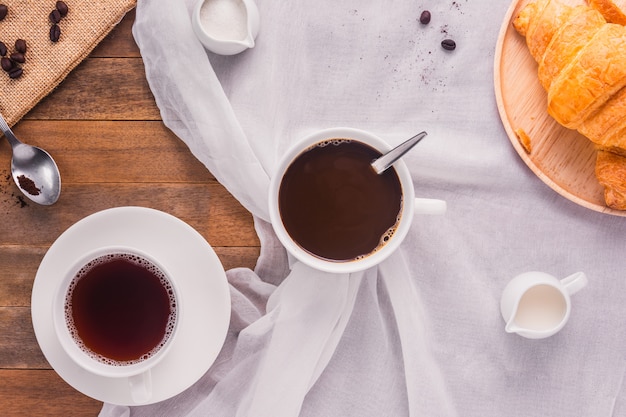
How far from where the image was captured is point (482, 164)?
4.68 ft

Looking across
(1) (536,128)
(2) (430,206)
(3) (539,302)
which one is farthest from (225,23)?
(3) (539,302)

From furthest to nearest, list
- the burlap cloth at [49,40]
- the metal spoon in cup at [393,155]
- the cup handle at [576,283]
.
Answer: the burlap cloth at [49,40] → the cup handle at [576,283] → the metal spoon in cup at [393,155]

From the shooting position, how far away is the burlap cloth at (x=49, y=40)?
144 centimetres

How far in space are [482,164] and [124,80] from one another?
2.61 ft

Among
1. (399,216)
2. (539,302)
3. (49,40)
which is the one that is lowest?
(539,302)

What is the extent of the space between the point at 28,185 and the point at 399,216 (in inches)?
31.1

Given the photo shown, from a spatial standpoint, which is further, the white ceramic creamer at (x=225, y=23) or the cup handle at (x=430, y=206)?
the white ceramic creamer at (x=225, y=23)

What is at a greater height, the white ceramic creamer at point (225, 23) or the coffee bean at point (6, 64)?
the white ceramic creamer at point (225, 23)

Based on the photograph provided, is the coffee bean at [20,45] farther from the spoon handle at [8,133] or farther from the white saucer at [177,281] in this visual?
the white saucer at [177,281]

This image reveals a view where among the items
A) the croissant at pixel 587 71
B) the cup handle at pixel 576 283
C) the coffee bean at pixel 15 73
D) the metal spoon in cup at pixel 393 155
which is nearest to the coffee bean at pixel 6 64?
the coffee bean at pixel 15 73

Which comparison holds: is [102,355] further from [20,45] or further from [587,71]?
[587,71]

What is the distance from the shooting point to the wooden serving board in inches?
54.5

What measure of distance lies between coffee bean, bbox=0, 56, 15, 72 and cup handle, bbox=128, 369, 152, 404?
706 millimetres

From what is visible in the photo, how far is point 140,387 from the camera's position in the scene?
4.33 feet
